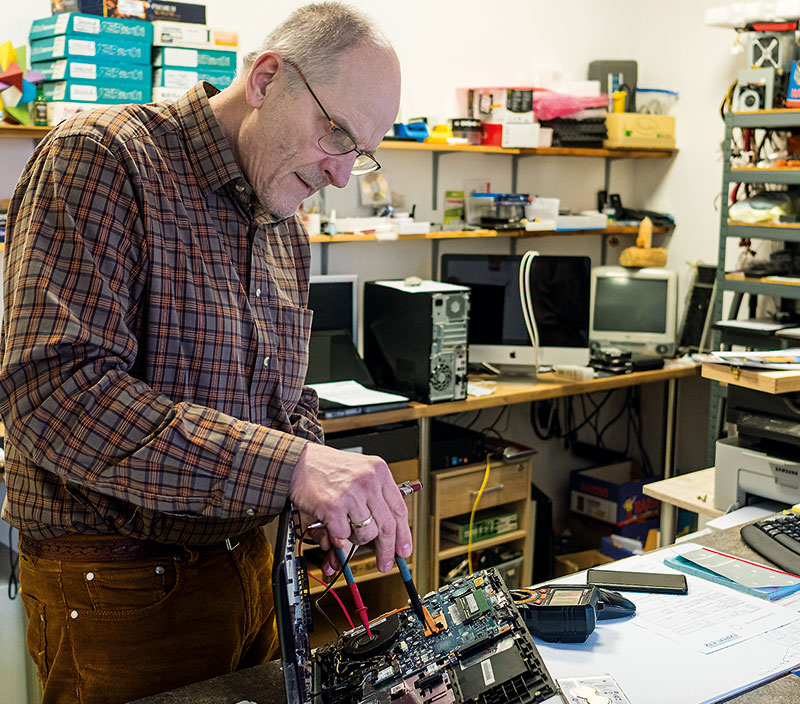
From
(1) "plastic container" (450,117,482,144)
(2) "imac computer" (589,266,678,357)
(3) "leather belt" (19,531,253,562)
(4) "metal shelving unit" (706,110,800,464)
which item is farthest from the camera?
(2) "imac computer" (589,266,678,357)

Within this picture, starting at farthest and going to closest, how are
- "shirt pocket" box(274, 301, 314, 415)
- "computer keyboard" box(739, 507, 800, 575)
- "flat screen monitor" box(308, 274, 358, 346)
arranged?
"flat screen monitor" box(308, 274, 358, 346) → "computer keyboard" box(739, 507, 800, 575) → "shirt pocket" box(274, 301, 314, 415)

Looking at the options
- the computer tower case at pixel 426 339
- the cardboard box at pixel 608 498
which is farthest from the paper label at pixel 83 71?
the cardboard box at pixel 608 498

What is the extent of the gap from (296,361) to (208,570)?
33 centimetres

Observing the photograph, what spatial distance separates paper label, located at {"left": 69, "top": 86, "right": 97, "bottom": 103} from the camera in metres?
2.68

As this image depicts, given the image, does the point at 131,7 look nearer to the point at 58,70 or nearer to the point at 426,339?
the point at 58,70

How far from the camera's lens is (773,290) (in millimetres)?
3492

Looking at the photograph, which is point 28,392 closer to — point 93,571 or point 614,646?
point 93,571

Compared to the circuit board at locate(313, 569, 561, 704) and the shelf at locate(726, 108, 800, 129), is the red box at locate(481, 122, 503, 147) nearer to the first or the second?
the shelf at locate(726, 108, 800, 129)

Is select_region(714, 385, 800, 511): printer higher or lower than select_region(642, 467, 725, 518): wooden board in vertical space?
higher

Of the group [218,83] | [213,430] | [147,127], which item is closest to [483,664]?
[213,430]

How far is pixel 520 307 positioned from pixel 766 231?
970mm

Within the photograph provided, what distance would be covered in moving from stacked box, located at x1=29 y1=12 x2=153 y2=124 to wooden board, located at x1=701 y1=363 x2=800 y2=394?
1.85 metres

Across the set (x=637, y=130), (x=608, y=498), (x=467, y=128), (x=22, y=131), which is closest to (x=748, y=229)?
(x=637, y=130)

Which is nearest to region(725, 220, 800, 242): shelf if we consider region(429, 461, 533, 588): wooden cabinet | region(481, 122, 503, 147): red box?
region(481, 122, 503, 147): red box
